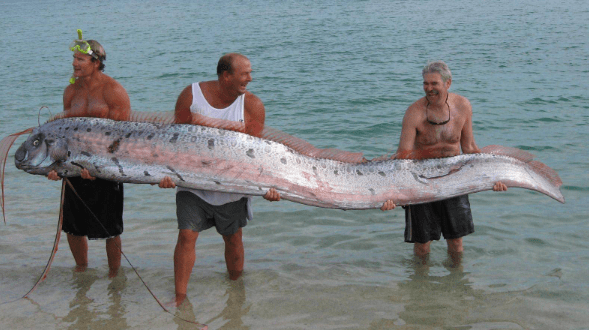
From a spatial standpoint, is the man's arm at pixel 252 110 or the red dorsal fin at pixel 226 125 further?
the man's arm at pixel 252 110

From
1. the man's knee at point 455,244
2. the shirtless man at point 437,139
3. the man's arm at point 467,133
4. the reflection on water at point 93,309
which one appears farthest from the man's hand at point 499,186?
the reflection on water at point 93,309

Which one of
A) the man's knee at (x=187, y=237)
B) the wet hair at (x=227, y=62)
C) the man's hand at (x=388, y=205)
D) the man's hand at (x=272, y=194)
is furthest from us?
the man's knee at (x=187, y=237)

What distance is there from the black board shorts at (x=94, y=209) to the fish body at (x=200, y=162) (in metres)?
0.63

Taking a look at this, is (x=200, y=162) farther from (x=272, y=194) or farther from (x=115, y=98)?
(x=115, y=98)

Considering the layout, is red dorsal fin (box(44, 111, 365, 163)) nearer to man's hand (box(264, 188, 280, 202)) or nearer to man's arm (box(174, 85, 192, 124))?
man's arm (box(174, 85, 192, 124))

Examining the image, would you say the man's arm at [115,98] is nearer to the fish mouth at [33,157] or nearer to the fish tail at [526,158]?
the fish mouth at [33,157]

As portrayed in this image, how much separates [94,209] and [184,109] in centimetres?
126

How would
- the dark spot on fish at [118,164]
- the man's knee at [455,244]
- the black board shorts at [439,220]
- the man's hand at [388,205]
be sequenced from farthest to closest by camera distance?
the man's knee at [455,244]
the black board shorts at [439,220]
the man's hand at [388,205]
the dark spot on fish at [118,164]

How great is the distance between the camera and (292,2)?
3659 centimetres

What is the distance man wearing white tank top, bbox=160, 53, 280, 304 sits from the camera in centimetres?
449

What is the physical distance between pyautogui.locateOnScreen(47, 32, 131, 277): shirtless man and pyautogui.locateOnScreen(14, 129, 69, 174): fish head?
14.5 inches

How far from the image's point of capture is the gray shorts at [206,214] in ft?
15.3

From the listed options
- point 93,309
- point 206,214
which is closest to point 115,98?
point 206,214

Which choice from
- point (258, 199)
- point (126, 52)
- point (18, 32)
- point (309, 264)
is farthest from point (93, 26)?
point (309, 264)
